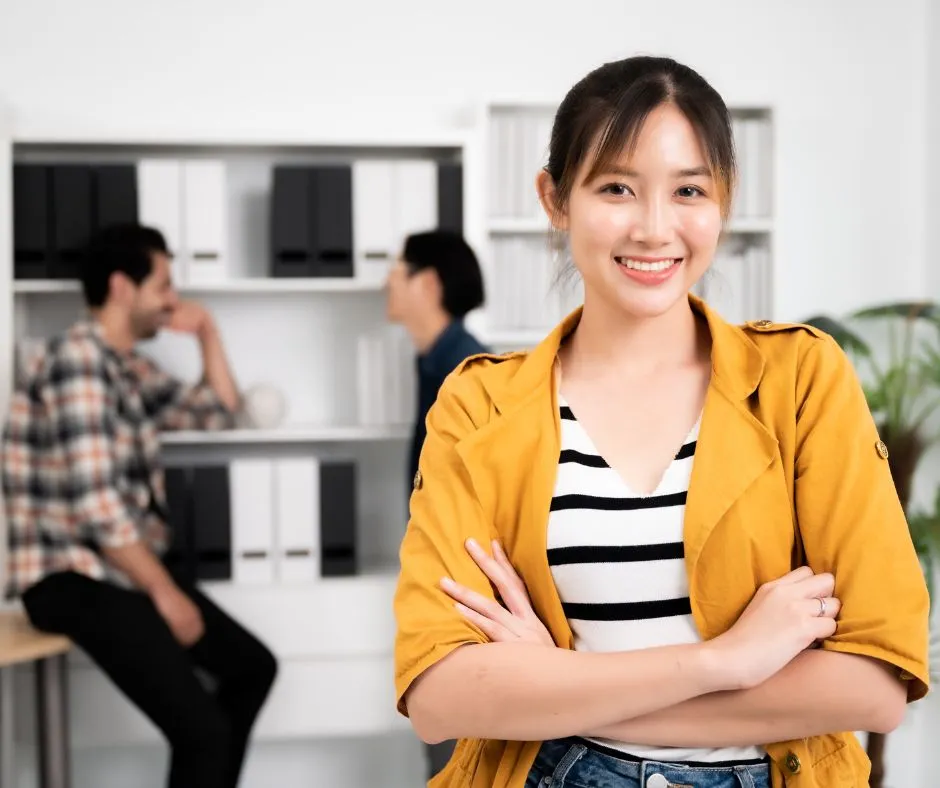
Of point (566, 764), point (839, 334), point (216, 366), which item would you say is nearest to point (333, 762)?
point (216, 366)

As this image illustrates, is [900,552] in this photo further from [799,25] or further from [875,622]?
[799,25]

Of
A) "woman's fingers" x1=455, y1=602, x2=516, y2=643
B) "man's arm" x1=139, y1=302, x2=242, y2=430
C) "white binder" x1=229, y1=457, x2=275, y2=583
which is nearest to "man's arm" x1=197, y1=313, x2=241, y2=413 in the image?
"man's arm" x1=139, y1=302, x2=242, y2=430

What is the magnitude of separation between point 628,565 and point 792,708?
21cm

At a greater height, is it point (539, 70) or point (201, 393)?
point (539, 70)

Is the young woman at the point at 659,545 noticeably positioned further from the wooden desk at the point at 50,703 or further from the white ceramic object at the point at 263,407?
the white ceramic object at the point at 263,407

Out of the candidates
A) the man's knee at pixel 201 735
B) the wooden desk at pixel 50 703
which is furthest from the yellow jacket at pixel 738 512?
the wooden desk at pixel 50 703

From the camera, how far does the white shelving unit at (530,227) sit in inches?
134

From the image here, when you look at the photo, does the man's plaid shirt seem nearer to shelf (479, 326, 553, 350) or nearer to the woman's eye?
shelf (479, 326, 553, 350)

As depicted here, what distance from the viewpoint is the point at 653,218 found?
1072mm

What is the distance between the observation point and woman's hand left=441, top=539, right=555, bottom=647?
1.10m

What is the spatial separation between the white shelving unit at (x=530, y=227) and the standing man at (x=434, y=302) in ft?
1.10

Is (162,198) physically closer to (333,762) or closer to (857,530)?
(333,762)

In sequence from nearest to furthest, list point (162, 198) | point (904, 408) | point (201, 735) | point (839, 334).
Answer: point (201, 735), point (839, 334), point (162, 198), point (904, 408)

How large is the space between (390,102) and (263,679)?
6.26ft
